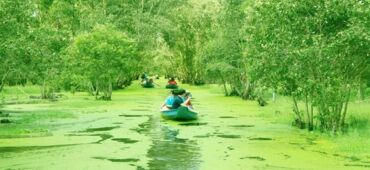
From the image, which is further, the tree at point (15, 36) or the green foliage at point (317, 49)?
the tree at point (15, 36)

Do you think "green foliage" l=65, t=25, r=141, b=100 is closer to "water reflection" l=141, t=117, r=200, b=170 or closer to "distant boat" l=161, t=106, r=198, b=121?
"distant boat" l=161, t=106, r=198, b=121

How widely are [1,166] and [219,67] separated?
1042 inches

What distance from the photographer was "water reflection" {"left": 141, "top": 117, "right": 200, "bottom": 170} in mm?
13500

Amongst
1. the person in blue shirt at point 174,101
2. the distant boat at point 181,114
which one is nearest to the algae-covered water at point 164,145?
the distant boat at point 181,114

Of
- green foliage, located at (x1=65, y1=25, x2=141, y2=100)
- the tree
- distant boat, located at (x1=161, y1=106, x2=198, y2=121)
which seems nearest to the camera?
the tree

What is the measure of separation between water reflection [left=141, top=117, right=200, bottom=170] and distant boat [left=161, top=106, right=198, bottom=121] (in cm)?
308

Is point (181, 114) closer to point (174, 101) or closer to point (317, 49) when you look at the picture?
point (174, 101)

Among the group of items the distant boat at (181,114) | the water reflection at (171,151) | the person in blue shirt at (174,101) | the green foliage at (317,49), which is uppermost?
the green foliage at (317,49)

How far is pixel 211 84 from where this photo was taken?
68.9 meters

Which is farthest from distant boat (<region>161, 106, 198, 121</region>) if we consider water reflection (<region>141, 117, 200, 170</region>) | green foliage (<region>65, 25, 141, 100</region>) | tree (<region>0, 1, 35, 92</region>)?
green foliage (<region>65, 25, 141, 100</region>)

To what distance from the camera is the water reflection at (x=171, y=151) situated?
13.5m

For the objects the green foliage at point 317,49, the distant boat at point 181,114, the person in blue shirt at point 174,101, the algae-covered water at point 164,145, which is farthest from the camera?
the person in blue shirt at point 174,101

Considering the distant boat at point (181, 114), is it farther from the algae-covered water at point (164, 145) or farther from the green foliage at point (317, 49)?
the green foliage at point (317, 49)

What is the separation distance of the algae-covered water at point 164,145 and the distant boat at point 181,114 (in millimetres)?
438
